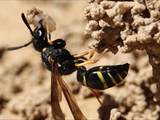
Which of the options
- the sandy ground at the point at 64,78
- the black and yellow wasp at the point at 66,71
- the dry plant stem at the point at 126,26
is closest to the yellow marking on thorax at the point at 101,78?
the black and yellow wasp at the point at 66,71

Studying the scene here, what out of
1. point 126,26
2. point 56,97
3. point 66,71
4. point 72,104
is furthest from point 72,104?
point 126,26

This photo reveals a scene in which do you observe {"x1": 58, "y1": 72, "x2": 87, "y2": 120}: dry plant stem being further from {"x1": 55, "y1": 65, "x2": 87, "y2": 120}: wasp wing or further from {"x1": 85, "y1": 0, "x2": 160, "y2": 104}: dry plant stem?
{"x1": 85, "y1": 0, "x2": 160, "y2": 104}: dry plant stem

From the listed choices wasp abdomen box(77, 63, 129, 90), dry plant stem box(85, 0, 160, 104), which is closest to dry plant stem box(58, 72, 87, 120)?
wasp abdomen box(77, 63, 129, 90)

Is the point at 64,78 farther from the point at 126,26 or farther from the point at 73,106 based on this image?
the point at 126,26

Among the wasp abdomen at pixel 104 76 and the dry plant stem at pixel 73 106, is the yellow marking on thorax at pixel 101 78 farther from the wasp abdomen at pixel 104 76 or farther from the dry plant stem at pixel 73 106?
the dry plant stem at pixel 73 106

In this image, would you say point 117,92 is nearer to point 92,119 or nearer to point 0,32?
point 92,119
